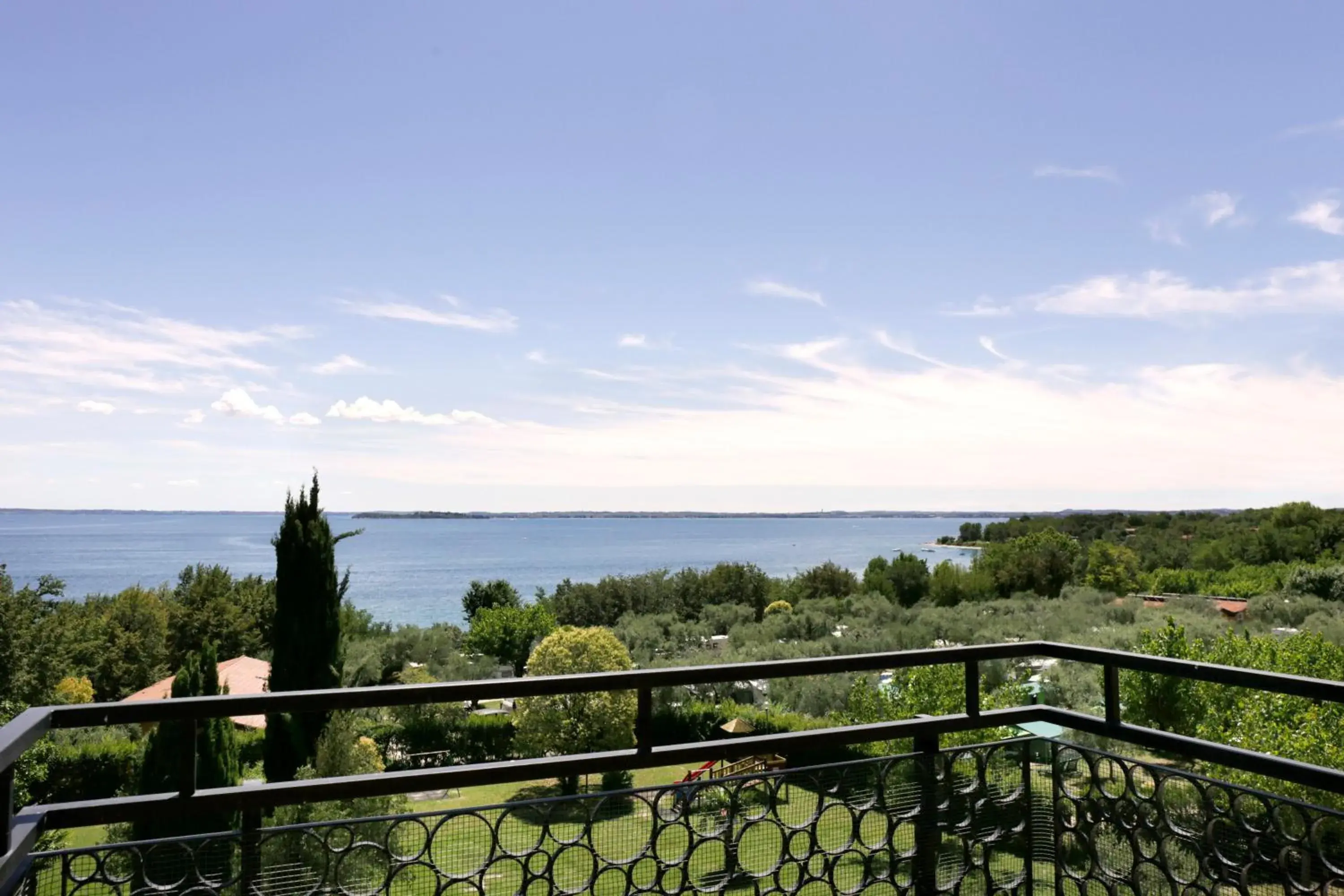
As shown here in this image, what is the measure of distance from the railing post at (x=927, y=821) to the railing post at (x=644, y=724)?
0.80m

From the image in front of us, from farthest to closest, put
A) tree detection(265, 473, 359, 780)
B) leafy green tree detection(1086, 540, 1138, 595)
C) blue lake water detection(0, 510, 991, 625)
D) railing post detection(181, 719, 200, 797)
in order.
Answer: blue lake water detection(0, 510, 991, 625)
leafy green tree detection(1086, 540, 1138, 595)
tree detection(265, 473, 359, 780)
railing post detection(181, 719, 200, 797)

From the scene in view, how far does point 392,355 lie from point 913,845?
15959mm

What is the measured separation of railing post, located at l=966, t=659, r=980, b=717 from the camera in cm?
224

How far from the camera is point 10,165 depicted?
8.15 m

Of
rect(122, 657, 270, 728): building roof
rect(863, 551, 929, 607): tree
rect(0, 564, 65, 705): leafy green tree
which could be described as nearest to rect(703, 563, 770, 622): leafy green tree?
rect(863, 551, 929, 607): tree

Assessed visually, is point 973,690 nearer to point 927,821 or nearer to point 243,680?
point 927,821

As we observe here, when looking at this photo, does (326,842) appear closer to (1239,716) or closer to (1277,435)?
(1239,716)

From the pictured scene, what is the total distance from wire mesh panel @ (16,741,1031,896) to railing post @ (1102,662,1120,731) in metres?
0.26

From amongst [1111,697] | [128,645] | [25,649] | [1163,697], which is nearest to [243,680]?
[25,649]

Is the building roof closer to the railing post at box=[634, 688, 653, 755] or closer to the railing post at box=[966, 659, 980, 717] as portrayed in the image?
the railing post at box=[634, 688, 653, 755]

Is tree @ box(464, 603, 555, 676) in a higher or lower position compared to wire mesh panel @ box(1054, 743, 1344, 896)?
lower

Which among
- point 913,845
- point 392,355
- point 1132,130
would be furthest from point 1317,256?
point 392,355

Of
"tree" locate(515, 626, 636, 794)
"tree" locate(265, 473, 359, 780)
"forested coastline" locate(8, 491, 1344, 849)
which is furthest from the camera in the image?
"tree" locate(265, 473, 359, 780)

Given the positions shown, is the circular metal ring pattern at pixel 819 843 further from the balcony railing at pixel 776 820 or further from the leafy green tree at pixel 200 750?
Result: the leafy green tree at pixel 200 750
